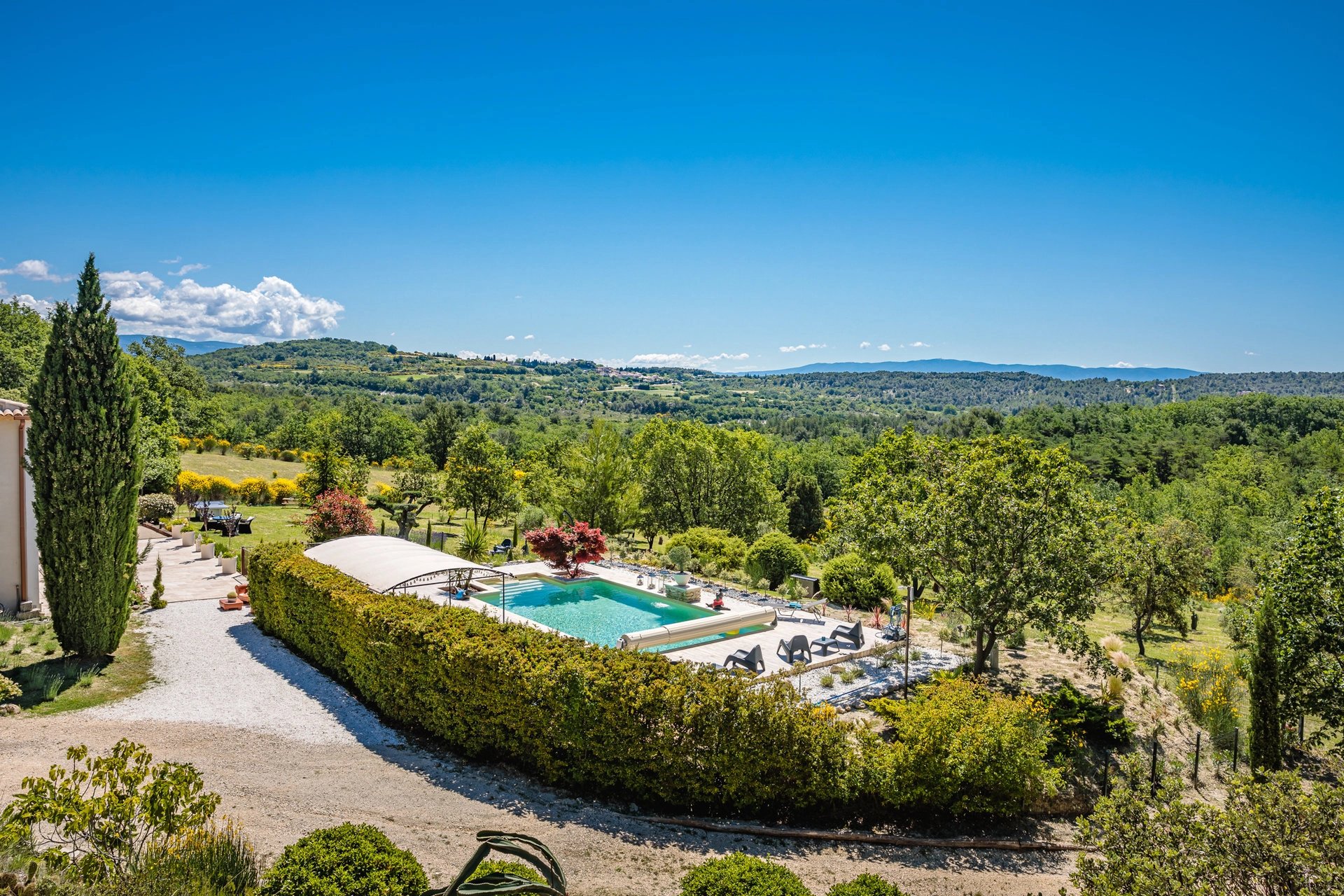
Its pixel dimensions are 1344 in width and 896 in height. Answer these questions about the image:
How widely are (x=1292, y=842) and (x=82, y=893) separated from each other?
943cm

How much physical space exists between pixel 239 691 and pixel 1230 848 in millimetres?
14810

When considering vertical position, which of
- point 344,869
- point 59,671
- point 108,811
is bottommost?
point 59,671

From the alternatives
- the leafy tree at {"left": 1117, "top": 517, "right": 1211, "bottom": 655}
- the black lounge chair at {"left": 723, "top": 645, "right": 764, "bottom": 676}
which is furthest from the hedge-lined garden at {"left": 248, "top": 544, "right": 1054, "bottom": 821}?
the leafy tree at {"left": 1117, "top": 517, "right": 1211, "bottom": 655}

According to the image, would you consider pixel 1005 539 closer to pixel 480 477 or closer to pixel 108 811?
pixel 108 811

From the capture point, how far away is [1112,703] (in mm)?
13898

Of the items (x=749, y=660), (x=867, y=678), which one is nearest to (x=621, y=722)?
(x=749, y=660)

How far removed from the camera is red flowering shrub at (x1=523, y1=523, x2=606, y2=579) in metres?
23.6

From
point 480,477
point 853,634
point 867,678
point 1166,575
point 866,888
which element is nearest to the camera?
point 866,888

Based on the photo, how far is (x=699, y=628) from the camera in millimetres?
17859

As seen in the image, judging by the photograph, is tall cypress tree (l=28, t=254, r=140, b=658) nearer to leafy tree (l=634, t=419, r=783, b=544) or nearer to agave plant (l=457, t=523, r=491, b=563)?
agave plant (l=457, t=523, r=491, b=563)

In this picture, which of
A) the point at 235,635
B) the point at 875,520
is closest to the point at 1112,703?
the point at 875,520

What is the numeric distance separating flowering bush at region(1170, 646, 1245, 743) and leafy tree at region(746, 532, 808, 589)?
471 inches

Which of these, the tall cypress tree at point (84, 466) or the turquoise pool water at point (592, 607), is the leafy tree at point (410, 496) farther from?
the tall cypress tree at point (84, 466)

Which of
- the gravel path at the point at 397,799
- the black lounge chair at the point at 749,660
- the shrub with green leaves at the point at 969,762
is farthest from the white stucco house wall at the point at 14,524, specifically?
the shrub with green leaves at the point at 969,762
